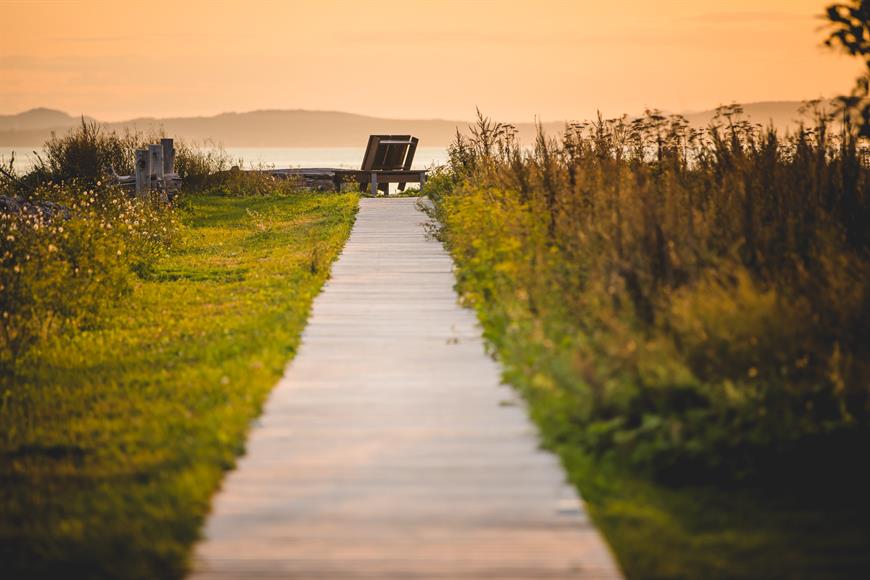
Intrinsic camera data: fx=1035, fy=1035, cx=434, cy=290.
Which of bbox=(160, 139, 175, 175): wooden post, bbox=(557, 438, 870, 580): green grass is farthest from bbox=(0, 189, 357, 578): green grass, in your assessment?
bbox=(160, 139, 175, 175): wooden post

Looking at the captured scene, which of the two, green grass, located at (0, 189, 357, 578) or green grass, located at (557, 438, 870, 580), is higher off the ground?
green grass, located at (0, 189, 357, 578)

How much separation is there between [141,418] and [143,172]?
41.3ft

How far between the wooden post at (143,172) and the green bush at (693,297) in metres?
7.99

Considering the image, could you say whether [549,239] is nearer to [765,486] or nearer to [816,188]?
[816,188]

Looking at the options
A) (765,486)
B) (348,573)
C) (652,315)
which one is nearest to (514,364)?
(652,315)

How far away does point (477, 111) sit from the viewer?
14609 mm

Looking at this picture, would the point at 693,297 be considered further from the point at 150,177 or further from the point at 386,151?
the point at 386,151

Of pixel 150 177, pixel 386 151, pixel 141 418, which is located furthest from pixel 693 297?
pixel 386 151

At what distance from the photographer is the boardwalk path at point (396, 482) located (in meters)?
3.52

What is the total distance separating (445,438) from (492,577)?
4.91ft

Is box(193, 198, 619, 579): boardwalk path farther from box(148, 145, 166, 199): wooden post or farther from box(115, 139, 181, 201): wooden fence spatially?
box(148, 145, 166, 199): wooden post

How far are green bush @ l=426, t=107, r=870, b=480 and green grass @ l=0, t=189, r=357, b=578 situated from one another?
1.61m

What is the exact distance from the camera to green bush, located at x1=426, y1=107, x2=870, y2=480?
190 inches

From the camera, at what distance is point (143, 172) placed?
17.4 m
